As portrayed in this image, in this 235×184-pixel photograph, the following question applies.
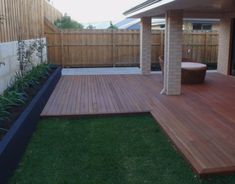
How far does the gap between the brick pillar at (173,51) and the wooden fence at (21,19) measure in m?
3.90

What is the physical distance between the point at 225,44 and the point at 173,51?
4430 mm

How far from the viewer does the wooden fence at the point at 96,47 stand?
43.6 ft

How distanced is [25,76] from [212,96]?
486 cm

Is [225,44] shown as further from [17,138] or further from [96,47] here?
[17,138]

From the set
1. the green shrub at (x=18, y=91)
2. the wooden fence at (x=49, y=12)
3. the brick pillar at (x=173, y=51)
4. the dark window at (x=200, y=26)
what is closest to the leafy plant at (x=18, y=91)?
the green shrub at (x=18, y=91)

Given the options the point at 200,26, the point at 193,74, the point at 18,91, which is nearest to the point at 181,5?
the point at 193,74

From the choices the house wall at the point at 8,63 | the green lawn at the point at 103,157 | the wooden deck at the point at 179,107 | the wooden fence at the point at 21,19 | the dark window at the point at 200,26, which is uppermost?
the dark window at the point at 200,26

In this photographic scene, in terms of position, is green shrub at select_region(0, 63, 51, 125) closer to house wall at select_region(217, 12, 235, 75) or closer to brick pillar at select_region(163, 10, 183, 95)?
brick pillar at select_region(163, 10, 183, 95)

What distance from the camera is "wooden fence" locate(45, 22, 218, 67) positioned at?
43.6 ft

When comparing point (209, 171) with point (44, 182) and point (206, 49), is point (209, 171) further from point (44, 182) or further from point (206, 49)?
point (206, 49)

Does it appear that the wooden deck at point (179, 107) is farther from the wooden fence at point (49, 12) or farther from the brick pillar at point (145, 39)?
the wooden fence at point (49, 12)

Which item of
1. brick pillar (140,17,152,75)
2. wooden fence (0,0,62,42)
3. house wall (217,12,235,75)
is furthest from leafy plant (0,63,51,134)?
house wall (217,12,235,75)

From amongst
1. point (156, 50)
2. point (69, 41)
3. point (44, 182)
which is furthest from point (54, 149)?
point (156, 50)

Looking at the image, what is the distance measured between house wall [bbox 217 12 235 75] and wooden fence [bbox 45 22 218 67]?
3.36 meters
